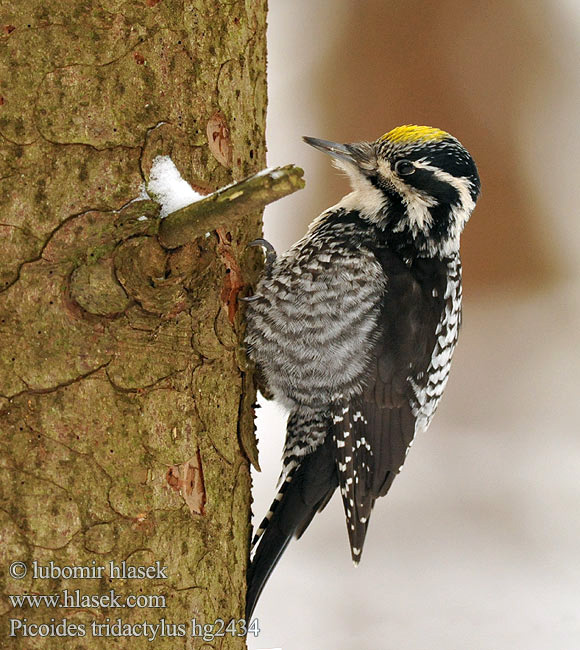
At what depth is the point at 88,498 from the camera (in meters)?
1.60

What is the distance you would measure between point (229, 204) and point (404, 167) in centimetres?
148

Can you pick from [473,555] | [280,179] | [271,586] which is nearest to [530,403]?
[473,555]

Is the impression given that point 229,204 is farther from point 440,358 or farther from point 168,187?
point 440,358

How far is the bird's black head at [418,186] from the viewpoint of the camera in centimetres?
271

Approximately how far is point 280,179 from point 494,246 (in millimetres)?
3817

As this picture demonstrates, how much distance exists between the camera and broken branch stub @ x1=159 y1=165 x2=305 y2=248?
50.4 inches

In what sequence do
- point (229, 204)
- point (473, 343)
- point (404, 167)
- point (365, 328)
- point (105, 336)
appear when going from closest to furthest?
point (229, 204) → point (105, 336) → point (365, 328) → point (404, 167) → point (473, 343)

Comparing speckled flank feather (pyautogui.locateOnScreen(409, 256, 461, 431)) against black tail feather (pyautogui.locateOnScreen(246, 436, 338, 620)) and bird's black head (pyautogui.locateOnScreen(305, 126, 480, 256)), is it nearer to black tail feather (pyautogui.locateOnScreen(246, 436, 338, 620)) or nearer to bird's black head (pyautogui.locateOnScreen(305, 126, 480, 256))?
bird's black head (pyautogui.locateOnScreen(305, 126, 480, 256))

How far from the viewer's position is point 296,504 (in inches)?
98.2

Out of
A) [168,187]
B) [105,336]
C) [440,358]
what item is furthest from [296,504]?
[168,187]

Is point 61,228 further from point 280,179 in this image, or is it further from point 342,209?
point 342,209

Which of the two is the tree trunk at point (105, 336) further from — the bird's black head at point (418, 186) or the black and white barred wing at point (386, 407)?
the bird's black head at point (418, 186)

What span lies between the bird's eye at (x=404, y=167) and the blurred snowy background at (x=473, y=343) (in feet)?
5.67

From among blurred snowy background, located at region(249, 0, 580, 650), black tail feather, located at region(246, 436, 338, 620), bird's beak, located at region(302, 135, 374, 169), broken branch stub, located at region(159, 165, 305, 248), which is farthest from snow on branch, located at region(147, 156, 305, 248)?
blurred snowy background, located at region(249, 0, 580, 650)
